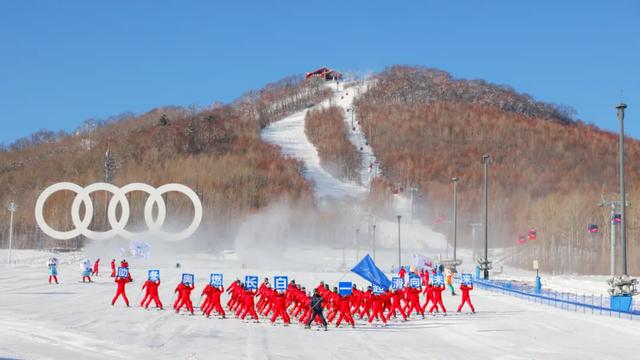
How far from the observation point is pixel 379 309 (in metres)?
23.6

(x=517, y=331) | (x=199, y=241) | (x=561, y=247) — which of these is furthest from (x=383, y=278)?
(x=199, y=241)

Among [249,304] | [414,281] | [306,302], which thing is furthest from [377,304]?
[249,304]

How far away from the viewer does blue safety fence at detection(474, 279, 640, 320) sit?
2657 centimetres

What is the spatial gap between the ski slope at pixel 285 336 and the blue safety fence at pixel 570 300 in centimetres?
97

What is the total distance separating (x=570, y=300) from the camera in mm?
32094

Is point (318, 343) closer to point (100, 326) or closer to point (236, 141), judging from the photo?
point (100, 326)

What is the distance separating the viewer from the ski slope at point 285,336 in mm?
16312

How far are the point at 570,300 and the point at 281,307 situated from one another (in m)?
15.1

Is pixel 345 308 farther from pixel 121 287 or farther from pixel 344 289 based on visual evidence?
pixel 121 287

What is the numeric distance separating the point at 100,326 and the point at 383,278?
38.0 ft

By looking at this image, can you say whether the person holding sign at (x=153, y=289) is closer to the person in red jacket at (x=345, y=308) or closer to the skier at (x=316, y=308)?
the skier at (x=316, y=308)

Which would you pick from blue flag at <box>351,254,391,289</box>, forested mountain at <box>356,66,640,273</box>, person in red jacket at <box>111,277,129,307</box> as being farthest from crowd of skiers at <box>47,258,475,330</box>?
forested mountain at <box>356,66,640,273</box>

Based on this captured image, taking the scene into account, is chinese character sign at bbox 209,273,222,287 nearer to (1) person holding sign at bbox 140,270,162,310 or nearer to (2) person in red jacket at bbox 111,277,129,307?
(1) person holding sign at bbox 140,270,162,310

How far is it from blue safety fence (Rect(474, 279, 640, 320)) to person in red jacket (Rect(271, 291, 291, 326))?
11.4 m
